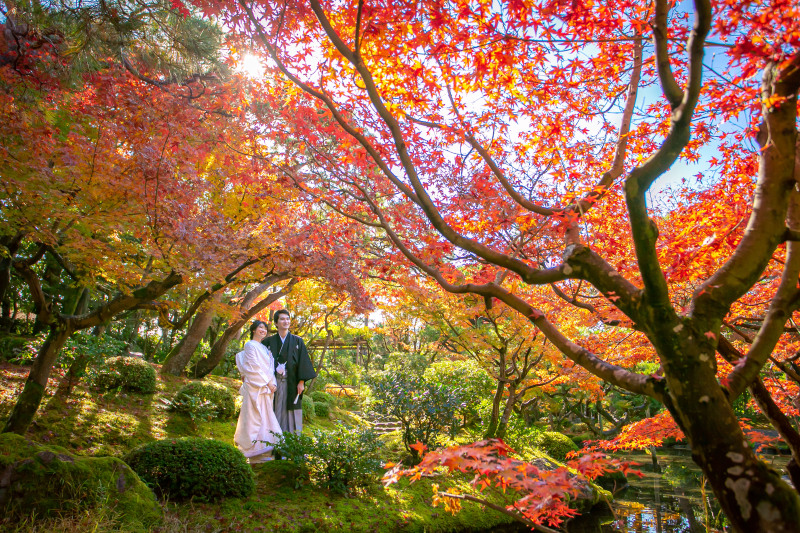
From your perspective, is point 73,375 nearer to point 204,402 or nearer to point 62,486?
point 204,402

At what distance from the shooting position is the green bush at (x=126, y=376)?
767 centimetres

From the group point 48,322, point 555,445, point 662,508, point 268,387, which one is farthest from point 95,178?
point 662,508

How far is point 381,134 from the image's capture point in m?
4.23

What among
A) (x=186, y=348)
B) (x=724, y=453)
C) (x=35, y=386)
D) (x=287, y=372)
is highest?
(x=186, y=348)

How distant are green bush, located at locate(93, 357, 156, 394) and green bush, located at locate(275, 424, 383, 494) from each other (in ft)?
13.6

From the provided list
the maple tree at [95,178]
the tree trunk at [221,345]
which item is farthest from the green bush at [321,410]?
the maple tree at [95,178]

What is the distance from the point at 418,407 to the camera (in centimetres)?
687

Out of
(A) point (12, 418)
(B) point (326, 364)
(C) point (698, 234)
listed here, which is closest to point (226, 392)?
(A) point (12, 418)

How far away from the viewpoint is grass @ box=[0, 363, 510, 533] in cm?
384

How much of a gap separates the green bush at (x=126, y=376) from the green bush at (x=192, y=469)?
4.06m

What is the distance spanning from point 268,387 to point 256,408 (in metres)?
0.32

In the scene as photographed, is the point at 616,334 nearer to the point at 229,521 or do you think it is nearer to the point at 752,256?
the point at 752,256

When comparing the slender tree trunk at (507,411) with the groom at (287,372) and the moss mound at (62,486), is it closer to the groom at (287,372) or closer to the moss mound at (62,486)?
the groom at (287,372)

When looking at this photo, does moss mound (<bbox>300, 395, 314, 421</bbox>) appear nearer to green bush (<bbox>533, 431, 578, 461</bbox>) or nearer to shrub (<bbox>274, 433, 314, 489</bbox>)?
shrub (<bbox>274, 433, 314, 489</bbox>)
